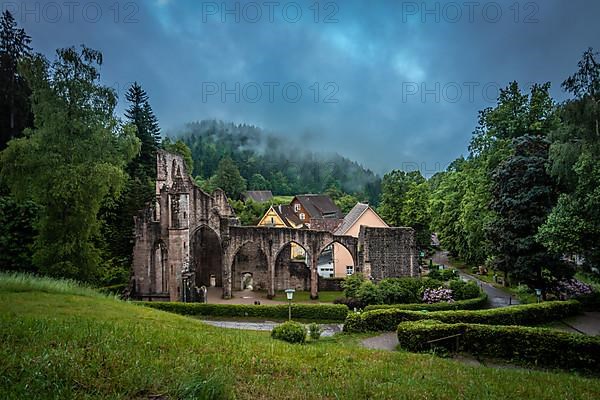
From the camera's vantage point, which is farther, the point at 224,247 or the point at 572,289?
the point at 224,247

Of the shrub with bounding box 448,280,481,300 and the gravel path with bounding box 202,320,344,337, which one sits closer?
the gravel path with bounding box 202,320,344,337

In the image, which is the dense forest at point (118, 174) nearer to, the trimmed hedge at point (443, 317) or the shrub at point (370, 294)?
the trimmed hedge at point (443, 317)

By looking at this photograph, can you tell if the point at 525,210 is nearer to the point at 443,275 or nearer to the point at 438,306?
the point at 438,306

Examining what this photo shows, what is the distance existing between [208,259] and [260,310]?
12200mm

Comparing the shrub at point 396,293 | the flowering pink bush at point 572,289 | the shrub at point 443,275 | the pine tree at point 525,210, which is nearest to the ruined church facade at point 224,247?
the shrub at point 396,293

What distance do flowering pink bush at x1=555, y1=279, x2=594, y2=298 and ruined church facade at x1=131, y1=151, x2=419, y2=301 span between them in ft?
29.0

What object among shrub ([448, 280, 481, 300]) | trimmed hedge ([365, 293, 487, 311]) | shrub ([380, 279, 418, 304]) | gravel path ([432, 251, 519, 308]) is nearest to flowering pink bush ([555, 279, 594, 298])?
gravel path ([432, 251, 519, 308])

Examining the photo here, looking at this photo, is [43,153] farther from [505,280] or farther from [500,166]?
[505,280]

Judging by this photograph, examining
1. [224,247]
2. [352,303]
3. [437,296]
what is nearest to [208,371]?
[352,303]

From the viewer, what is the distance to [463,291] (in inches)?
1091

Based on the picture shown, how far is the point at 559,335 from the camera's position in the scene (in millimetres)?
15570

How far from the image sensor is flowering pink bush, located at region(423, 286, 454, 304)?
2735 centimetres

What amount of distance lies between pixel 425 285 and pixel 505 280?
9435 millimetres

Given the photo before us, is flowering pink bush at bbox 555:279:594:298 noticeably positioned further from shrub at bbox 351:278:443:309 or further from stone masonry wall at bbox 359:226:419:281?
stone masonry wall at bbox 359:226:419:281
